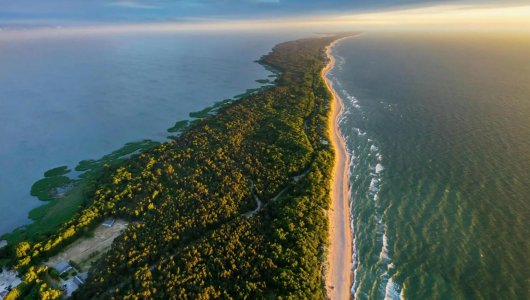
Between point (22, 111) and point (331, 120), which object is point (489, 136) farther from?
point (22, 111)

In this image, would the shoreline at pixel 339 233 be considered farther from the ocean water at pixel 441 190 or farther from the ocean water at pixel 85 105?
the ocean water at pixel 85 105

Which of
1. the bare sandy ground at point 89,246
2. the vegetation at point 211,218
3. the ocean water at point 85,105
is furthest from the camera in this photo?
the ocean water at point 85,105

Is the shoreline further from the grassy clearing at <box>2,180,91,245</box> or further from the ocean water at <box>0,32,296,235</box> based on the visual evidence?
the ocean water at <box>0,32,296,235</box>

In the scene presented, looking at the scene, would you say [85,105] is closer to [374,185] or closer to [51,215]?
[51,215]

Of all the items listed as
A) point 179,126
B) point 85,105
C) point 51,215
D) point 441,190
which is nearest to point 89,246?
point 51,215

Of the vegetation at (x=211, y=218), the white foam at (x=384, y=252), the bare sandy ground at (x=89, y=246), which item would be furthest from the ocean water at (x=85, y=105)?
the white foam at (x=384, y=252)

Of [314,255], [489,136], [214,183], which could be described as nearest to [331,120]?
[489,136]

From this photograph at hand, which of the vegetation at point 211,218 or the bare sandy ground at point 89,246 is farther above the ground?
the vegetation at point 211,218
